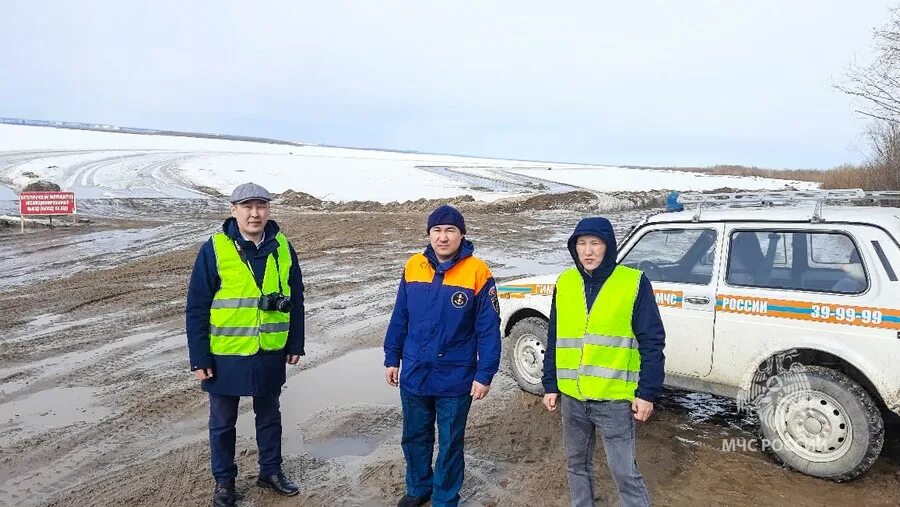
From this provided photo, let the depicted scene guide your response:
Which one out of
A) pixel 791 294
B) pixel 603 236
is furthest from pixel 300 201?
pixel 603 236

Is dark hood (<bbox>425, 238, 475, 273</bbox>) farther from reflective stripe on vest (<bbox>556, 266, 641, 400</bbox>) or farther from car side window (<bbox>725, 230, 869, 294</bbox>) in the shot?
car side window (<bbox>725, 230, 869, 294</bbox>)

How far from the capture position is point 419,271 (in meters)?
3.83

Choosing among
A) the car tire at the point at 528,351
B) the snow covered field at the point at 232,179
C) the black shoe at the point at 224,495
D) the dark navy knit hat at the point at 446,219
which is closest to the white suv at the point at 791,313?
the car tire at the point at 528,351

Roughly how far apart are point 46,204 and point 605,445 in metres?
20.0

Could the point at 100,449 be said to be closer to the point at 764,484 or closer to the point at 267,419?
the point at 267,419

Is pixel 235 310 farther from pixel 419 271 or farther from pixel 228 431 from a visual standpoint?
pixel 419 271

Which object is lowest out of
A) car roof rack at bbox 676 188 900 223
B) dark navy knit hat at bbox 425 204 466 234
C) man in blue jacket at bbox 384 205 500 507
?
man in blue jacket at bbox 384 205 500 507

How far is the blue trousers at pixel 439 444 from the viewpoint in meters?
3.81

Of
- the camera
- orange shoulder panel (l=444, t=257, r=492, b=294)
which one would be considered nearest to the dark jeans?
orange shoulder panel (l=444, t=257, r=492, b=294)

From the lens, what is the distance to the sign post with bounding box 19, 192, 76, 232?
60.0 feet

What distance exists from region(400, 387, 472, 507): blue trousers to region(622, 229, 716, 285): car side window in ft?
7.28

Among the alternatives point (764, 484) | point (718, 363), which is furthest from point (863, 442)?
point (718, 363)

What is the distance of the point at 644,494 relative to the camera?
3270 millimetres

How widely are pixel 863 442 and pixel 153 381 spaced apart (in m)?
6.02
